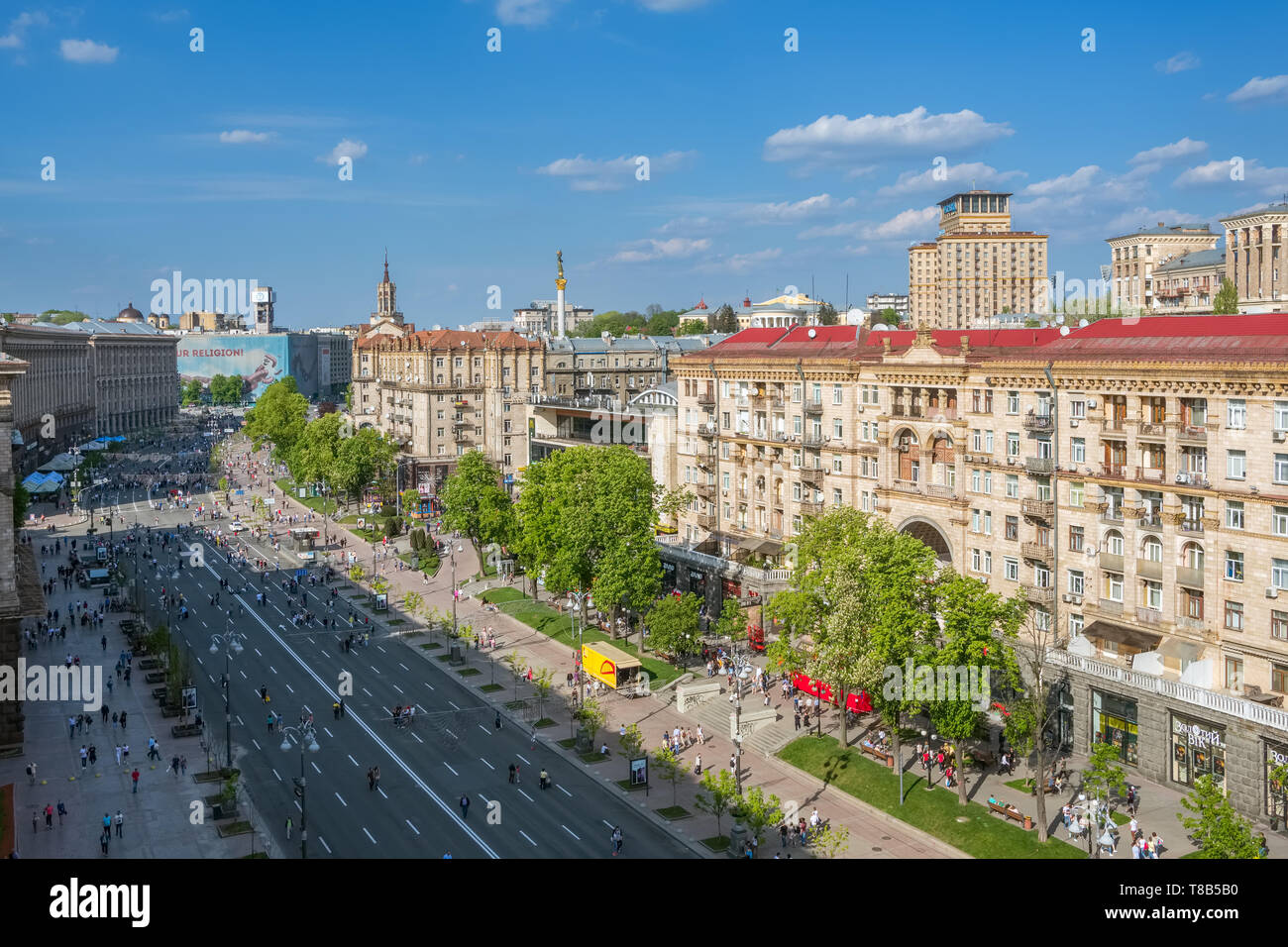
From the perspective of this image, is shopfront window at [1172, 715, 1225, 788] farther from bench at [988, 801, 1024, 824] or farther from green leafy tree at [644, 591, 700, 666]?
green leafy tree at [644, 591, 700, 666]

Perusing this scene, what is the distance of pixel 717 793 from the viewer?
4550cm

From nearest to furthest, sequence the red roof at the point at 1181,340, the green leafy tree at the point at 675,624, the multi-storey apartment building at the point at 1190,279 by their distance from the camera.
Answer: the red roof at the point at 1181,340 → the green leafy tree at the point at 675,624 → the multi-storey apartment building at the point at 1190,279

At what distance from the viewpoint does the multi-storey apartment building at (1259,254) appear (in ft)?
473

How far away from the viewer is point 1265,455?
46438 mm

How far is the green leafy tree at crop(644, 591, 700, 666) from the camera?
65.6m

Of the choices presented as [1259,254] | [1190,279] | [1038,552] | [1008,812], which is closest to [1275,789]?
[1008,812]

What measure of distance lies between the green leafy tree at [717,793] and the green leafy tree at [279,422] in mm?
114488

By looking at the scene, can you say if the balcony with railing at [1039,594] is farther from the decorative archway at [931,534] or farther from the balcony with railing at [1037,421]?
the balcony with railing at [1037,421]

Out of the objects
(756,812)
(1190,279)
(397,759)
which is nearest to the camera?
(756,812)

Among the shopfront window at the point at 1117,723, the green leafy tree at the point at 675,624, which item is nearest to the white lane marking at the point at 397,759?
the green leafy tree at the point at 675,624

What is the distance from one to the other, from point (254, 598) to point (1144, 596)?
6931 centimetres

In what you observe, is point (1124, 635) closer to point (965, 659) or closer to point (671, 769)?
point (965, 659)

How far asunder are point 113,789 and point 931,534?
45049 millimetres
